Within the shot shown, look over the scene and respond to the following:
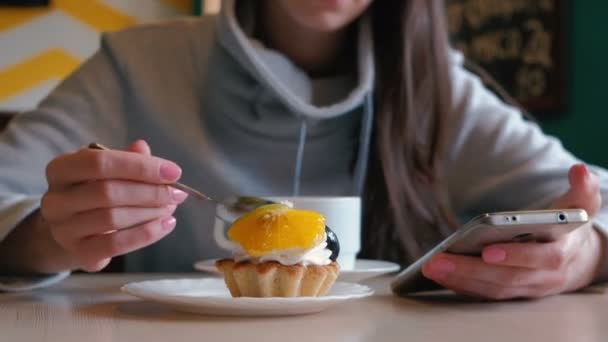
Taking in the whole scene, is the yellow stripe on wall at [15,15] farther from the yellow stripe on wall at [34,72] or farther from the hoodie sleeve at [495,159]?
the hoodie sleeve at [495,159]

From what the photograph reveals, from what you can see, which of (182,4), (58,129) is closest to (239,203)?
(58,129)

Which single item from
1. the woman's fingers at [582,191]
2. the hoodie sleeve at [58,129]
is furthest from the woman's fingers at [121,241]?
the woman's fingers at [582,191]

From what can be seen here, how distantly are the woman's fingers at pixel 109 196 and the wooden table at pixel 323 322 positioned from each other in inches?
3.5

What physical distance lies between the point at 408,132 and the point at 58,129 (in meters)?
0.51

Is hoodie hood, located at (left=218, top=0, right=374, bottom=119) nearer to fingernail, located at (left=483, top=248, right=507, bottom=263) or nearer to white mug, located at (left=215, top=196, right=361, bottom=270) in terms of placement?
white mug, located at (left=215, top=196, right=361, bottom=270)

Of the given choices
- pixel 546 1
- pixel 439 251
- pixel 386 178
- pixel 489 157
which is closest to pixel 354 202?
pixel 439 251

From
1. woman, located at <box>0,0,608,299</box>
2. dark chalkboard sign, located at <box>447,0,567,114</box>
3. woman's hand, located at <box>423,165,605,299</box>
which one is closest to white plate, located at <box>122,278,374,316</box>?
woman's hand, located at <box>423,165,605,299</box>

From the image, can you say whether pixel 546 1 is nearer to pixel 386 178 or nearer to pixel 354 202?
pixel 386 178

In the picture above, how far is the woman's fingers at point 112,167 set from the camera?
684mm

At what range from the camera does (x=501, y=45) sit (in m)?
2.43

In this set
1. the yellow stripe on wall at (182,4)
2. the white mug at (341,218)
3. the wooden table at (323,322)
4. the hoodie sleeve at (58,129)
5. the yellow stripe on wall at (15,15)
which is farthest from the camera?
the yellow stripe on wall at (182,4)

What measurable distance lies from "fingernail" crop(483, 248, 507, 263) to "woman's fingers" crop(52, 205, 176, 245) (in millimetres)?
294

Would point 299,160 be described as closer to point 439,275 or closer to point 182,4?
point 439,275

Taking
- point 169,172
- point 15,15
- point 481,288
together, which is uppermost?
point 15,15
